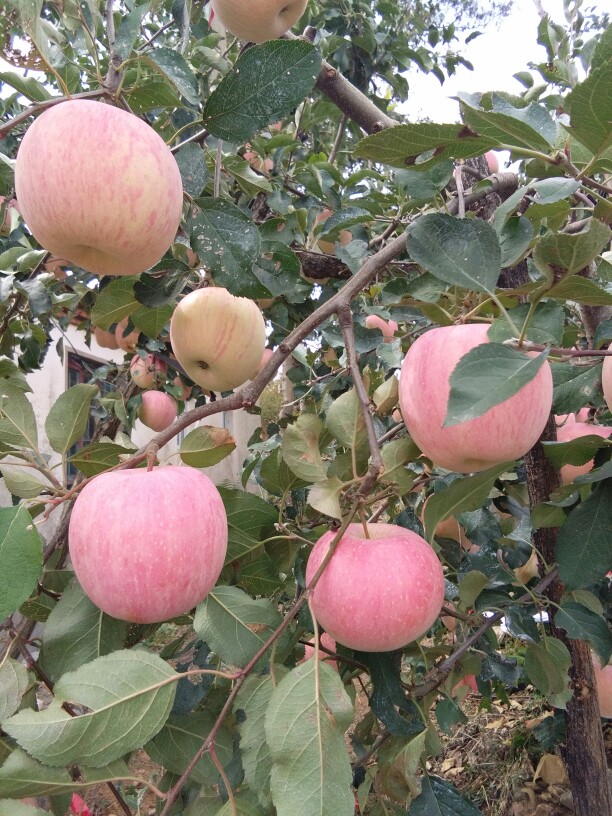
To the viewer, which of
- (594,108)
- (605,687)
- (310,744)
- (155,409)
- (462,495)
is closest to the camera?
(594,108)

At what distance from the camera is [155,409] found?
7.16 ft

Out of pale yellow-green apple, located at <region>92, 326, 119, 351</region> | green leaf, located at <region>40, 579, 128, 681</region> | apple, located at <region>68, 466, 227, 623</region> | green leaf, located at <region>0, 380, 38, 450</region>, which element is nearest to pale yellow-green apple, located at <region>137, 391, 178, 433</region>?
pale yellow-green apple, located at <region>92, 326, 119, 351</region>

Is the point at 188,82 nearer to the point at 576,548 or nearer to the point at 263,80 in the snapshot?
the point at 263,80

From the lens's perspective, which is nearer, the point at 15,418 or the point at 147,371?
the point at 15,418

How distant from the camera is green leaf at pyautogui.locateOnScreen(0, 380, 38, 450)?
0.78 metres

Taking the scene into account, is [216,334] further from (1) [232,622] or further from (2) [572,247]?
(2) [572,247]

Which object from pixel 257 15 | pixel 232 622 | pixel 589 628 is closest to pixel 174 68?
pixel 257 15

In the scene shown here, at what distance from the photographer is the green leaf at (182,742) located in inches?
29.0

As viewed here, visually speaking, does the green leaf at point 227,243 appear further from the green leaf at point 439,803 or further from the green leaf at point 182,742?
the green leaf at point 439,803

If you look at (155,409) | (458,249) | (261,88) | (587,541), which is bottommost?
(155,409)

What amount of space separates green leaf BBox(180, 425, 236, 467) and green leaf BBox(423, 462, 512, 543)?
25 centimetres

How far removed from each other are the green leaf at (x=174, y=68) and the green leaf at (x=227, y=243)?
13 cm

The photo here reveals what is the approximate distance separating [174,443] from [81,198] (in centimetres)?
523

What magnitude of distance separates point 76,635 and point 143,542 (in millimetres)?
210
